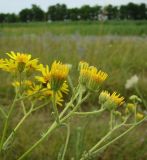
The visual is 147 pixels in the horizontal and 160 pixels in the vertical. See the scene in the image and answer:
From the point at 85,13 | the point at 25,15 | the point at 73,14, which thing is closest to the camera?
the point at 85,13

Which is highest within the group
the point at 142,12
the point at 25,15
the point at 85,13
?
the point at 142,12

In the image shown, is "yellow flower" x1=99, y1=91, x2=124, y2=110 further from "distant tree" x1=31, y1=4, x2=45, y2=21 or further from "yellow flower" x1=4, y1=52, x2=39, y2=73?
"distant tree" x1=31, y1=4, x2=45, y2=21

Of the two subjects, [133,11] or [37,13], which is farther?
[37,13]

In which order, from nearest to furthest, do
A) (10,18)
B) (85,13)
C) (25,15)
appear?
(10,18) < (85,13) < (25,15)

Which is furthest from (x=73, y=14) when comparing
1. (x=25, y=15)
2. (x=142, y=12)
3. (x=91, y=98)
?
(x=91, y=98)

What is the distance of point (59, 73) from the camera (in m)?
1.07

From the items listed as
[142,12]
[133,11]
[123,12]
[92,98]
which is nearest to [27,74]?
[92,98]

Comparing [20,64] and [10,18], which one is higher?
[20,64]

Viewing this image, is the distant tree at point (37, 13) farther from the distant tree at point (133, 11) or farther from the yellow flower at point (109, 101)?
the yellow flower at point (109, 101)

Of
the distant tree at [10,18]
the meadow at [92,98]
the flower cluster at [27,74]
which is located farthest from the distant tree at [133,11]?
the flower cluster at [27,74]

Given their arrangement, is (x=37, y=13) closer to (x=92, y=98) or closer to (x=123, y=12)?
(x=123, y=12)

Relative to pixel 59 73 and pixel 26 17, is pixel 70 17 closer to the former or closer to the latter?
pixel 26 17

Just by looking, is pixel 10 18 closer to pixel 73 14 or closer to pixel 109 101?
pixel 73 14

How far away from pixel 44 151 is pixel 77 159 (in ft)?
6.10
